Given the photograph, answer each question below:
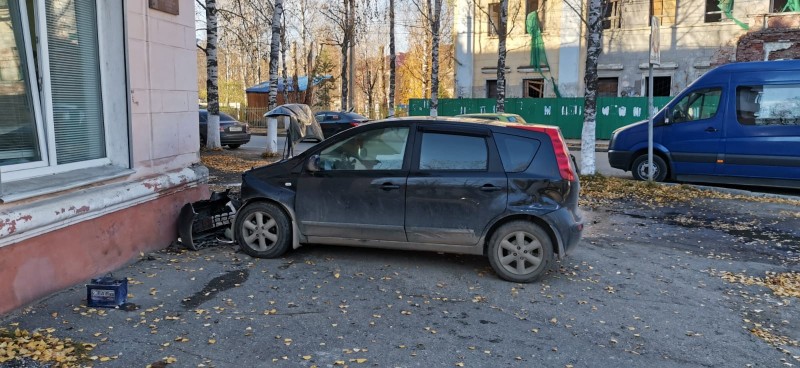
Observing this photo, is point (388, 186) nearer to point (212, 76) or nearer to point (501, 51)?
point (212, 76)

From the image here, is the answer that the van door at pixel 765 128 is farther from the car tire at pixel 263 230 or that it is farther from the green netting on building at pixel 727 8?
the green netting on building at pixel 727 8

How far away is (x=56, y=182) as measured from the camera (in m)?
4.94

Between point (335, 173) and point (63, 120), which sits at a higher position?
point (63, 120)

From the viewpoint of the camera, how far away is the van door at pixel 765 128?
10898mm

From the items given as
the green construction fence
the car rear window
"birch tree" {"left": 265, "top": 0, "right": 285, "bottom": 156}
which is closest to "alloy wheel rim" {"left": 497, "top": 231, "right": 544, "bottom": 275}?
the car rear window

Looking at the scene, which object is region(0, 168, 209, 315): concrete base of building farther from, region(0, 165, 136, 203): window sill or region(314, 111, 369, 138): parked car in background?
region(314, 111, 369, 138): parked car in background

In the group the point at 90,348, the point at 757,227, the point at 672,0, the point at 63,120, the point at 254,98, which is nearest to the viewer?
the point at 90,348

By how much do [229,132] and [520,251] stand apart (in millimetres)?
16834

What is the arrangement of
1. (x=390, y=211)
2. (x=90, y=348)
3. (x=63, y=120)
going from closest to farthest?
1. (x=90, y=348)
2. (x=63, y=120)
3. (x=390, y=211)

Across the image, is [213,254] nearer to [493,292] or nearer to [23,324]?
[23,324]

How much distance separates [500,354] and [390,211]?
2.13 metres

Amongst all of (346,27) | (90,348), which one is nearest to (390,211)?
(90,348)

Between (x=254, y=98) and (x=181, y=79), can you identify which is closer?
(x=181, y=79)

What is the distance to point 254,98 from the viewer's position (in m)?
43.1
